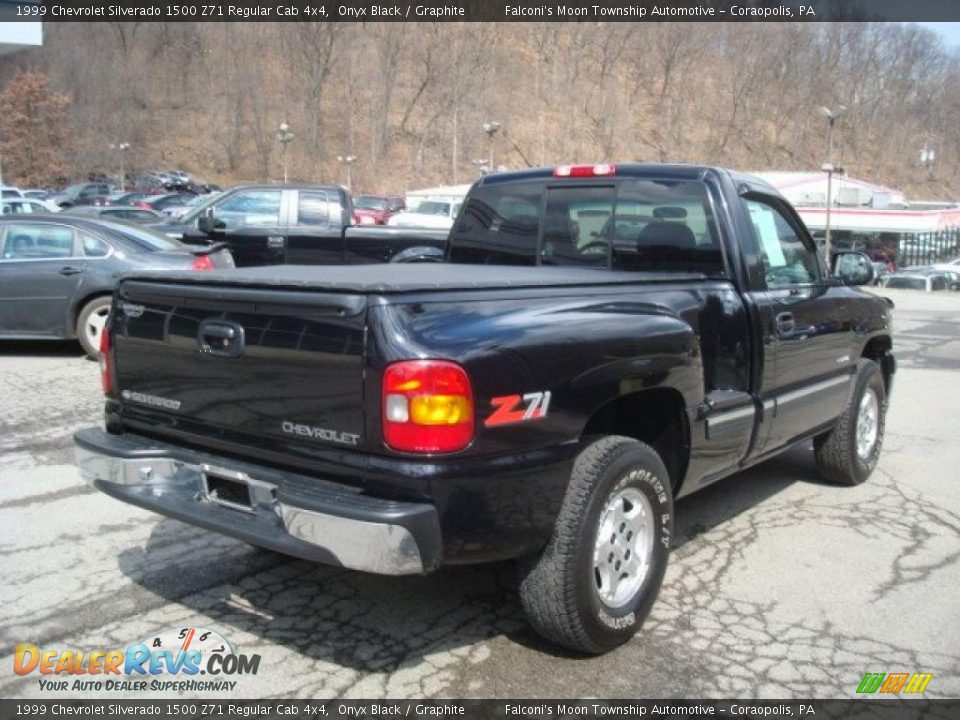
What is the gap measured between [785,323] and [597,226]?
44.5 inches

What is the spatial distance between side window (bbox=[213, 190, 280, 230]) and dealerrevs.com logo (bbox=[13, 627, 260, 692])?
31.4 feet

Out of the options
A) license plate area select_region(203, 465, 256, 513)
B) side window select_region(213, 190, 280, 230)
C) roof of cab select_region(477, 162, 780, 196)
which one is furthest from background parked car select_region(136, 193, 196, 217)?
license plate area select_region(203, 465, 256, 513)

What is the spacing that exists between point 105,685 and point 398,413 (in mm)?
1559

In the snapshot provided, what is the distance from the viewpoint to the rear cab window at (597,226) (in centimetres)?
480

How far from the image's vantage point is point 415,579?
14.3 feet

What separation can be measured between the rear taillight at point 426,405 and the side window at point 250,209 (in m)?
10.2

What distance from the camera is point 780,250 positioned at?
5.18 metres

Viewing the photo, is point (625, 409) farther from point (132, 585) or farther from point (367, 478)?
point (132, 585)

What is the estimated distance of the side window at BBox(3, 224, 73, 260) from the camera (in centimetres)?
991

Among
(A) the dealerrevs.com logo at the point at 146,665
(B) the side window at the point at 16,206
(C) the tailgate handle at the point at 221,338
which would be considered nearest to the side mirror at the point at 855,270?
(C) the tailgate handle at the point at 221,338

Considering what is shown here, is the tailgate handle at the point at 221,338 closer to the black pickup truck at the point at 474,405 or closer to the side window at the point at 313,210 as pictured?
the black pickup truck at the point at 474,405

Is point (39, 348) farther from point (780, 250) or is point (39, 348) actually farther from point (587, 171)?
point (780, 250)

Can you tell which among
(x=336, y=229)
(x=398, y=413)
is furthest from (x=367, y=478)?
(x=336, y=229)

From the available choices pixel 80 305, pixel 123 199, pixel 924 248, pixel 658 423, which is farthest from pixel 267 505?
pixel 924 248
